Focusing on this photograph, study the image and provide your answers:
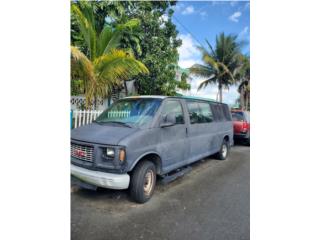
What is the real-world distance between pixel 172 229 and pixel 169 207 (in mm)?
607

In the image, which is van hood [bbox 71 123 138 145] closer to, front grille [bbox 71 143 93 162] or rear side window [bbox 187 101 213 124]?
front grille [bbox 71 143 93 162]

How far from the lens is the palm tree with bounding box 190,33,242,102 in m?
18.4

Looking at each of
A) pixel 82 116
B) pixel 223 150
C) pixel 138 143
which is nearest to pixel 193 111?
pixel 138 143

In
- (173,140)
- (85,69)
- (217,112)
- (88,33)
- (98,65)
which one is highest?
(88,33)

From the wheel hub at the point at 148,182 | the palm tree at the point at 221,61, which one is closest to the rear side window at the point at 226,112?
the wheel hub at the point at 148,182

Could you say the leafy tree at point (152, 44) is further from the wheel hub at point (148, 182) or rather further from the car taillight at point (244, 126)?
the wheel hub at point (148, 182)

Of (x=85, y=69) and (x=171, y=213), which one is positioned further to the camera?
(x=85, y=69)

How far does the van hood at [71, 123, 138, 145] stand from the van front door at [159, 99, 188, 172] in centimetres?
70

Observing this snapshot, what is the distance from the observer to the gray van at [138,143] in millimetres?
3109

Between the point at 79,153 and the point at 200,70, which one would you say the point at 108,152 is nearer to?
the point at 79,153

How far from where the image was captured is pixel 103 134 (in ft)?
11.1

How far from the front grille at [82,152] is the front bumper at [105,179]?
21cm

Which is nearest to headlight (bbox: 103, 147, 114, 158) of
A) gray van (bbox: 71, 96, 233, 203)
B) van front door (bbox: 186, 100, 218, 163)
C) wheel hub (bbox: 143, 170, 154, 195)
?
gray van (bbox: 71, 96, 233, 203)

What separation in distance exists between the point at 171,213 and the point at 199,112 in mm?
2674
